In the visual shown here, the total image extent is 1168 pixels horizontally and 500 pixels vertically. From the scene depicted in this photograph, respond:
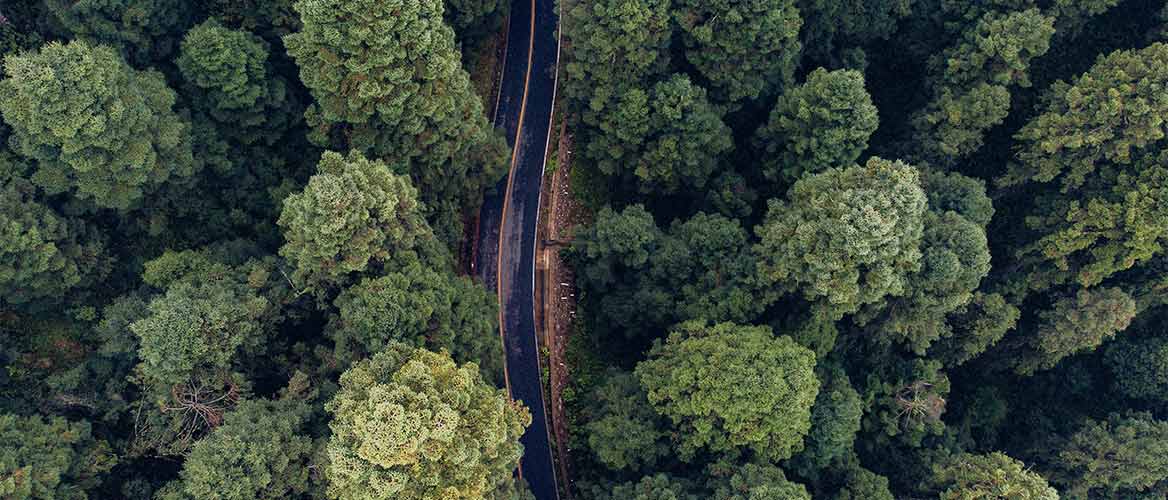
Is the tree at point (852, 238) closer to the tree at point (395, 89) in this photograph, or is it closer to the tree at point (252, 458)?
the tree at point (395, 89)

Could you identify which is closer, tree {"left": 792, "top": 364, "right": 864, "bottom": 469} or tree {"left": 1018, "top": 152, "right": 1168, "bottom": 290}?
tree {"left": 792, "top": 364, "right": 864, "bottom": 469}

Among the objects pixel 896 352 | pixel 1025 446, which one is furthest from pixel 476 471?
pixel 1025 446

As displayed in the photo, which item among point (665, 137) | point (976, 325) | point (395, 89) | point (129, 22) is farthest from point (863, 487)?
point (129, 22)

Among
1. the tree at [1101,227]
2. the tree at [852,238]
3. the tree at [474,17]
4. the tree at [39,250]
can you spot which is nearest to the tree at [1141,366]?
the tree at [1101,227]

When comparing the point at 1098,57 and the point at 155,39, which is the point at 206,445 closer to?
the point at 155,39

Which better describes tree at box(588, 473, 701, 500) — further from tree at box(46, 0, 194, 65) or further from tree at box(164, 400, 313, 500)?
tree at box(46, 0, 194, 65)

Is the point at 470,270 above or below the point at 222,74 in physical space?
below

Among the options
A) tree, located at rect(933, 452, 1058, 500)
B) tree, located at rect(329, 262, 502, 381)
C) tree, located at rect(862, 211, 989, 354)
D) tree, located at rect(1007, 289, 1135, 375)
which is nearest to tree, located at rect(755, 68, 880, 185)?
tree, located at rect(862, 211, 989, 354)
